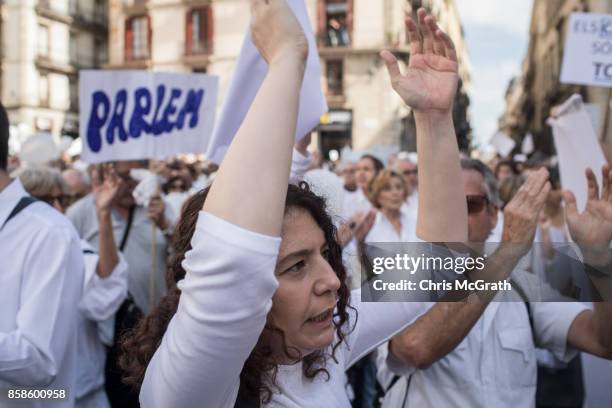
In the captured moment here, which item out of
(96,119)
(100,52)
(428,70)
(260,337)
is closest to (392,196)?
(96,119)

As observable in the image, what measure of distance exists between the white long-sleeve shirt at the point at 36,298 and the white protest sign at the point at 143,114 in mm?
1757

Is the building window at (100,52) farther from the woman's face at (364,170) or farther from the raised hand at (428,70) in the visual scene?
the raised hand at (428,70)

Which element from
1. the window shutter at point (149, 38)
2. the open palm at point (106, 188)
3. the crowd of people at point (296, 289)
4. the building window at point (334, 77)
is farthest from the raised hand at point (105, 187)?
the window shutter at point (149, 38)

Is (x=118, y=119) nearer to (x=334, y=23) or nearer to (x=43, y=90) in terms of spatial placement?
(x=334, y=23)

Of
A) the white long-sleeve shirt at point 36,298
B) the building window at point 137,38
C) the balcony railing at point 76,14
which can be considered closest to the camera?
the white long-sleeve shirt at point 36,298

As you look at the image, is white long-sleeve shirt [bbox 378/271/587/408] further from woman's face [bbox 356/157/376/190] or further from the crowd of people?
woman's face [bbox 356/157/376/190]

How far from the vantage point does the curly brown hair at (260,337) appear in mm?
1282

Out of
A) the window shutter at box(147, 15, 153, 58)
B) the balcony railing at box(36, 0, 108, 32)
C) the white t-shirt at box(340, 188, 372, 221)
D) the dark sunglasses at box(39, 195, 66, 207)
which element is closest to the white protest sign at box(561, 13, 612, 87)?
the white t-shirt at box(340, 188, 372, 221)

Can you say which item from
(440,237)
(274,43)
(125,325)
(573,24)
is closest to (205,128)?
(125,325)

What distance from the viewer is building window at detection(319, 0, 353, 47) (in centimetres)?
2431

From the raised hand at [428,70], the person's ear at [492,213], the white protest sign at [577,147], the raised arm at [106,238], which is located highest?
the raised hand at [428,70]

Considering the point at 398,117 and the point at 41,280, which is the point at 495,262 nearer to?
the point at 41,280

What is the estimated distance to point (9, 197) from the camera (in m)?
2.10

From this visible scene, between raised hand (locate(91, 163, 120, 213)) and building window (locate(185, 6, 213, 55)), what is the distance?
78.9 feet
